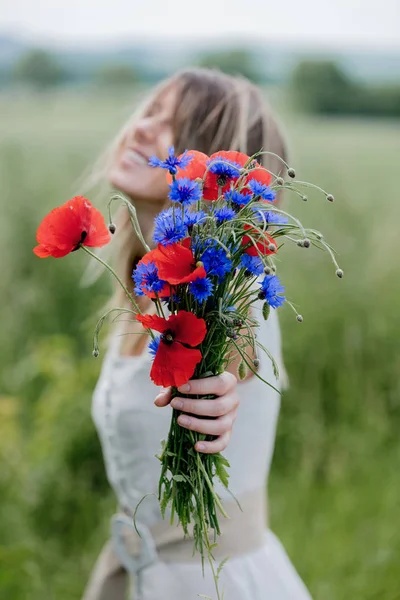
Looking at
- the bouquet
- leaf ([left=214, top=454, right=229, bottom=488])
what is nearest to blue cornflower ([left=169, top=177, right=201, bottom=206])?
the bouquet

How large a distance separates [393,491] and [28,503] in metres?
1.28

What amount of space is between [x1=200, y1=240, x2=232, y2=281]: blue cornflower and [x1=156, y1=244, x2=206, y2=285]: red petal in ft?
0.05

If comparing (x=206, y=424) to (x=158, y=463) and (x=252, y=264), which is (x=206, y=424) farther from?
(x=158, y=463)

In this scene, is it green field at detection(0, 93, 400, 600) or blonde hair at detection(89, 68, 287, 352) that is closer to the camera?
blonde hair at detection(89, 68, 287, 352)

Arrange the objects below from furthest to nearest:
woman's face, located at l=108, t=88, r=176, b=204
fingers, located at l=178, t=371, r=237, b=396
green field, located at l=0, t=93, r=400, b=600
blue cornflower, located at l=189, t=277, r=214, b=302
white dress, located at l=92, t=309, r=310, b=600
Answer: green field, located at l=0, t=93, r=400, b=600 < woman's face, located at l=108, t=88, r=176, b=204 < white dress, located at l=92, t=309, r=310, b=600 < fingers, located at l=178, t=371, r=237, b=396 < blue cornflower, located at l=189, t=277, r=214, b=302

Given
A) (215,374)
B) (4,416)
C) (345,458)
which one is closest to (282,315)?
(345,458)

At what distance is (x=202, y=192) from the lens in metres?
0.91

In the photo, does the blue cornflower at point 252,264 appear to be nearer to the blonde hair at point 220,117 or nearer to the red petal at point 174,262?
the red petal at point 174,262

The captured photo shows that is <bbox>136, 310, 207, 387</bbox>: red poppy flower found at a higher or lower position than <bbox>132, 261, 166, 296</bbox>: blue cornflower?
lower

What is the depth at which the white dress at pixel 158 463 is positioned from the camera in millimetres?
1435

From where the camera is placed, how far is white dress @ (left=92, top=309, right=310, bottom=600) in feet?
4.71

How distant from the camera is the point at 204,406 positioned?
97 cm

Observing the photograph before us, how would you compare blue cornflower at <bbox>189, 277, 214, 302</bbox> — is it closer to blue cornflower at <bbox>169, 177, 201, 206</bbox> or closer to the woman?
blue cornflower at <bbox>169, 177, 201, 206</bbox>

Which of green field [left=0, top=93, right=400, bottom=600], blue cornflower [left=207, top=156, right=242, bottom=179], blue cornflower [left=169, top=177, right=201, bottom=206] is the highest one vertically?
blue cornflower [left=207, top=156, right=242, bottom=179]
